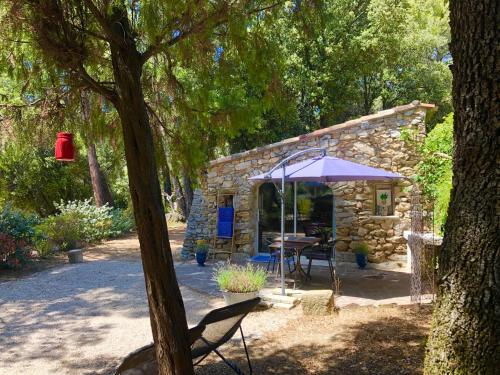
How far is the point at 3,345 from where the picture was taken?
15.8 feet

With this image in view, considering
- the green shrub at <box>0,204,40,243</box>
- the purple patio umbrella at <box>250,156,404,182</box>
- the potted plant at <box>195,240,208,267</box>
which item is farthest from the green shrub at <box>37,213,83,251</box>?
the purple patio umbrella at <box>250,156,404,182</box>

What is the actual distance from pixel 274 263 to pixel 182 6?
250 inches

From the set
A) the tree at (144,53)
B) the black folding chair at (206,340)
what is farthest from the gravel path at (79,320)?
the tree at (144,53)

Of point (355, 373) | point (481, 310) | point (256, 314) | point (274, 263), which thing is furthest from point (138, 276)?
point (481, 310)

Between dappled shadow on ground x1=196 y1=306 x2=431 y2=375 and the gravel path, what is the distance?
17.2 inches

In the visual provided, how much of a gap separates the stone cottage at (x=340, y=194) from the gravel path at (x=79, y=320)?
2636mm

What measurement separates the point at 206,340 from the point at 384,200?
6758 mm

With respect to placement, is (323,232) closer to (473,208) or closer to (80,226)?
(473,208)

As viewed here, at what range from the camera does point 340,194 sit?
9.61m

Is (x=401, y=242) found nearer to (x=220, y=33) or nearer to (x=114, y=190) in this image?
(x=220, y=33)

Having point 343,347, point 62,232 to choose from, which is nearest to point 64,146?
point 343,347

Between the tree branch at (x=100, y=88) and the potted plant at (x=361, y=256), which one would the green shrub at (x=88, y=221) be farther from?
the tree branch at (x=100, y=88)

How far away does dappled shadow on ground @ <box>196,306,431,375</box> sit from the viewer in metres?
3.78

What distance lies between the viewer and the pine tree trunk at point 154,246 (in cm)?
282
